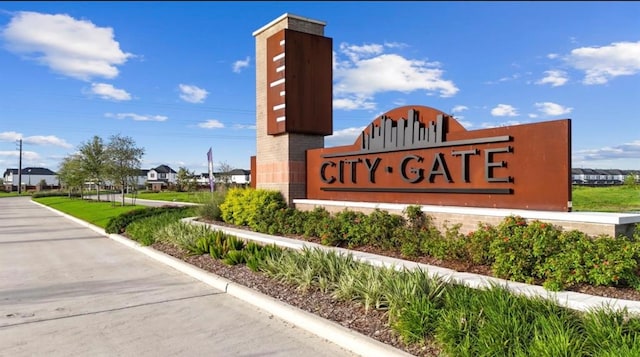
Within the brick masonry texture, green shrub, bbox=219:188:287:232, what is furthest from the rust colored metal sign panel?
green shrub, bbox=219:188:287:232

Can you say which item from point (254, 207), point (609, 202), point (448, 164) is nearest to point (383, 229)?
point (448, 164)

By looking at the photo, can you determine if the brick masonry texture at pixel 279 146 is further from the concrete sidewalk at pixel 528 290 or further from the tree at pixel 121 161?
the tree at pixel 121 161

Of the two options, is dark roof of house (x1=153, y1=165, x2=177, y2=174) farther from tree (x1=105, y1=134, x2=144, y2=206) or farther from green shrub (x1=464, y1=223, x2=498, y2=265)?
green shrub (x1=464, y1=223, x2=498, y2=265)

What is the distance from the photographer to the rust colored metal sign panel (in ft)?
24.0

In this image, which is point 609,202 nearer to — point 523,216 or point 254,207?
point 523,216

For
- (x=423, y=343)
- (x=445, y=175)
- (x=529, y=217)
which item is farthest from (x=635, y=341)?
(x=445, y=175)

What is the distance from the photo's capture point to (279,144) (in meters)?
13.8

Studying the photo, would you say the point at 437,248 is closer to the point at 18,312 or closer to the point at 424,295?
the point at 424,295

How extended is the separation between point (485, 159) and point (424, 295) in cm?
399

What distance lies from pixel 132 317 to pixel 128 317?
6cm

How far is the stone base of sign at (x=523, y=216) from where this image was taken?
6.22m

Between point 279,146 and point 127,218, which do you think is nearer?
point 279,146

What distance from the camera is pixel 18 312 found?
21.4 ft

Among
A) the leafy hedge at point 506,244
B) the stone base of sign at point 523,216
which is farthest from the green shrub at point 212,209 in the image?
the stone base of sign at point 523,216
